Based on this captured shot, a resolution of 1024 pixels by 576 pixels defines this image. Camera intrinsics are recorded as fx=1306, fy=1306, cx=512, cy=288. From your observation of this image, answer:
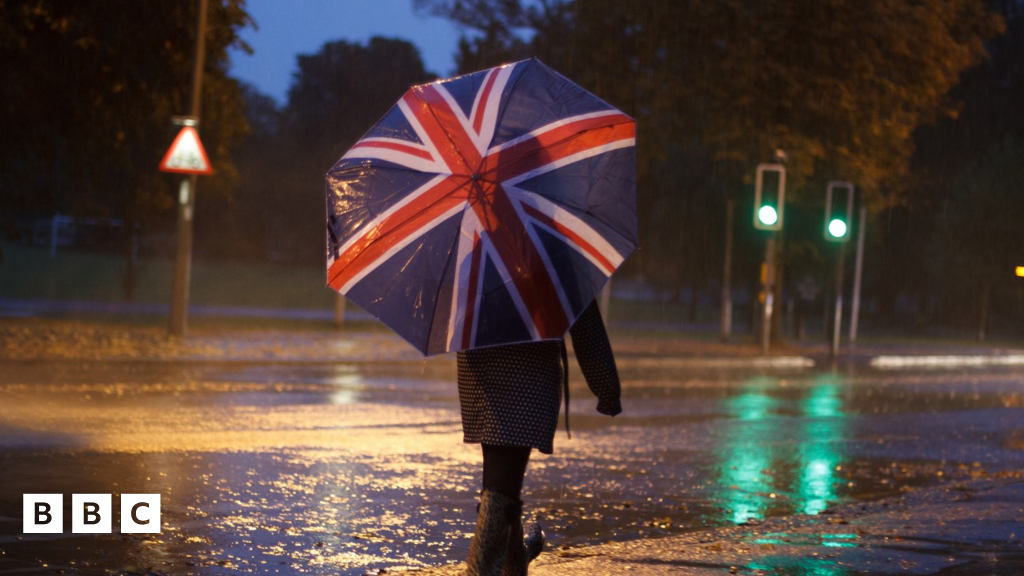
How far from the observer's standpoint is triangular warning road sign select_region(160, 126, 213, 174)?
778 inches

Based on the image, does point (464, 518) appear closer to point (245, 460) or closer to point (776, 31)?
point (245, 460)

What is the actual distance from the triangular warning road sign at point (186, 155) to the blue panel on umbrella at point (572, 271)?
15827 millimetres

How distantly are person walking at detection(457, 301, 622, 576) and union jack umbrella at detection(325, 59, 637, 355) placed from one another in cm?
20

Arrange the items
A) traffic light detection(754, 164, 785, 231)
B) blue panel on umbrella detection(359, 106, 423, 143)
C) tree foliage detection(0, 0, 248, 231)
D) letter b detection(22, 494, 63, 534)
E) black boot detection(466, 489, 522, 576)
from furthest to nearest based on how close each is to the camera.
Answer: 1. traffic light detection(754, 164, 785, 231)
2. tree foliage detection(0, 0, 248, 231)
3. letter b detection(22, 494, 63, 534)
4. blue panel on umbrella detection(359, 106, 423, 143)
5. black boot detection(466, 489, 522, 576)

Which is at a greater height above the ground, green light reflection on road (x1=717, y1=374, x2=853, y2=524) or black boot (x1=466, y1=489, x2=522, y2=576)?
black boot (x1=466, y1=489, x2=522, y2=576)

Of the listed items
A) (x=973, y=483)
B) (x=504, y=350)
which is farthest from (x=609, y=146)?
(x=973, y=483)

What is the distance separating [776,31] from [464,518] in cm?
2002

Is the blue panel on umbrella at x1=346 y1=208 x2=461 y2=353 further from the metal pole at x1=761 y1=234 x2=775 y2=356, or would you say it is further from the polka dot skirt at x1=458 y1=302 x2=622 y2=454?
the metal pole at x1=761 y1=234 x2=775 y2=356

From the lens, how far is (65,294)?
38.1 m

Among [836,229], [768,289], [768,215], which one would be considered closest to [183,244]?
[768,215]

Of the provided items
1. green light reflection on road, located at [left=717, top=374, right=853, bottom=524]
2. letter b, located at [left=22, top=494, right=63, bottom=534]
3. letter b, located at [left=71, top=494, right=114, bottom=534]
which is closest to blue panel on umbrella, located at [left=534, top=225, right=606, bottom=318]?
green light reflection on road, located at [left=717, top=374, right=853, bottom=524]

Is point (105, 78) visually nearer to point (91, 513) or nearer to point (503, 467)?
point (91, 513)

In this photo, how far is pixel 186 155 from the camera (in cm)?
1978

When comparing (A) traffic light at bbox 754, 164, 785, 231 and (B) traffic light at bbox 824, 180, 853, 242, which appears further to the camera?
(B) traffic light at bbox 824, 180, 853, 242
